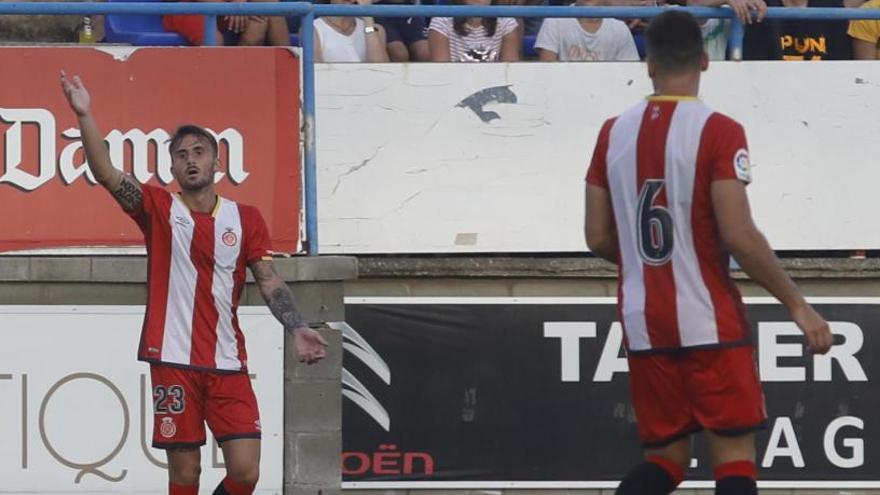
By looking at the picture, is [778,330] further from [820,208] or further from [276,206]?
[276,206]

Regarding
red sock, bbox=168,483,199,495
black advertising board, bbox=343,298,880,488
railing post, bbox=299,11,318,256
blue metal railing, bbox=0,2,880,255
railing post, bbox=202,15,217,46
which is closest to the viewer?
red sock, bbox=168,483,199,495

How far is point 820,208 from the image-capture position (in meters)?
8.80

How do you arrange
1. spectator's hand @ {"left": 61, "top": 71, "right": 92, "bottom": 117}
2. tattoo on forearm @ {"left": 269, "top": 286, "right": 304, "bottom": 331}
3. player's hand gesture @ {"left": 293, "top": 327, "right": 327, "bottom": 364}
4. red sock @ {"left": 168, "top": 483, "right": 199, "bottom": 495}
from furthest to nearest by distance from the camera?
1. red sock @ {"left": 168, "top": 483, "right": 199, "bottom": 495}
2. tattoo on forearm @ {"left": 269, "top": 286, "right": 304, "bottom": 331}
3. player's hand gesture @ {"left": 293, "top": 327, "right": 327, "bottom": 364}
4. spectator's hand @ {"left": 61, "top": 71, "right": 92, "bottom": 117}

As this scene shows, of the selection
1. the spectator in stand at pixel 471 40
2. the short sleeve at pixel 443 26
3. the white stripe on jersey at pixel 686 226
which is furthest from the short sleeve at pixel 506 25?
the white stripe on jersey at pixel 686 226

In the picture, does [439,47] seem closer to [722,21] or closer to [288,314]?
[722,21]

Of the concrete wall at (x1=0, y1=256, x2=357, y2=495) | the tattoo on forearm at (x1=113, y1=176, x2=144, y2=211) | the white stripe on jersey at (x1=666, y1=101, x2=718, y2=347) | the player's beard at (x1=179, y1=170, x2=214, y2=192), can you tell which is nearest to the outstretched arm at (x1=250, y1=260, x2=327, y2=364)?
the player's beard at (x1=179, y1=170, x2=214, y2=192)

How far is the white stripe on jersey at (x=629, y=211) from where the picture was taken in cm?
555

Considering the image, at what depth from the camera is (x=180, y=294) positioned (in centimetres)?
719

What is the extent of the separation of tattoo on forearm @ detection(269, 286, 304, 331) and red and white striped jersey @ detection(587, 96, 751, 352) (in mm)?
1944

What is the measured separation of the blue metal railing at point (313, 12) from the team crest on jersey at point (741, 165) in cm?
317

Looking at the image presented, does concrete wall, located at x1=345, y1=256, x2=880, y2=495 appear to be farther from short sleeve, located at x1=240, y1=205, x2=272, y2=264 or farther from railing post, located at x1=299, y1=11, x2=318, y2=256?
short sleeve, located at x1=240, y1=205, x2=272, y2=264

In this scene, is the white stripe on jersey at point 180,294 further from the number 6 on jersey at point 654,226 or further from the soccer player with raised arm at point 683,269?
the number 6 on jersey at point 654,226

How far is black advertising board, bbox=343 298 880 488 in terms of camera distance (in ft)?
28.5

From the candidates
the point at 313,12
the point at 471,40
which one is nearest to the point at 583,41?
the point at 471,40
